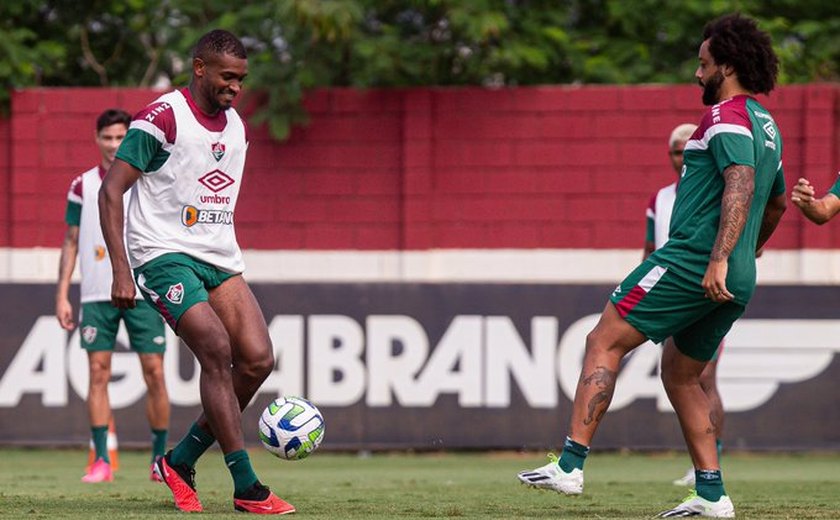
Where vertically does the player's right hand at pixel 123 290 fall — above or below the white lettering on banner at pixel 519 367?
above

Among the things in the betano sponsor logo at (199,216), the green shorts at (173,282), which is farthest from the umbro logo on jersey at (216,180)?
the green shorts at (173,282)

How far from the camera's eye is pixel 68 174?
15.1 metres

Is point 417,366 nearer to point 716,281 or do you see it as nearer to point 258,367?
point 258,367

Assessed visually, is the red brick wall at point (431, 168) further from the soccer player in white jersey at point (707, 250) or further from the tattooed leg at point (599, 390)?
the tattooed leg at point (599, 390)

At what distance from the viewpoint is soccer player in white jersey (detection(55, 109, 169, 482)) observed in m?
10.4

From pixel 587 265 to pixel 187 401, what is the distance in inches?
167

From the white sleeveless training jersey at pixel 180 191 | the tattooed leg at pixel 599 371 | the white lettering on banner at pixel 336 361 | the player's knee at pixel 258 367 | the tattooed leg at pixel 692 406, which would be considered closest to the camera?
the tattooed leg at pixel 599 371

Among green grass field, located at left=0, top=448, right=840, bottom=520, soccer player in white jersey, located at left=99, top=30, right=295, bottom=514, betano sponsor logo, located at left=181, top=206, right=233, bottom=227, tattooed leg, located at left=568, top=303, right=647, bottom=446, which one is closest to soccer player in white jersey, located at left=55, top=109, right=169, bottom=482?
green grass field, located at left=0, top=448, right=840, bottom=520

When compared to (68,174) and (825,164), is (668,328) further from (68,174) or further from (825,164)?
(68,174)

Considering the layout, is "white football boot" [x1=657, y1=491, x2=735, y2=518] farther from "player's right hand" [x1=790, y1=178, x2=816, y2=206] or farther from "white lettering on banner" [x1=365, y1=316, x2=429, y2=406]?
"white lettering on banner" [x1=365, y1=316, x2=429, y2=406]

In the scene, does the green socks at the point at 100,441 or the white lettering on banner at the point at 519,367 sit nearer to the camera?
the green socks at the point at 100,441

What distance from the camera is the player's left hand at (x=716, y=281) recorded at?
667 centimetres

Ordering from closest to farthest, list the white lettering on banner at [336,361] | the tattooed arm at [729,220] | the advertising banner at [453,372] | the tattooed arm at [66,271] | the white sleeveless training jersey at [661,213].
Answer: the tattooed arm at [729,220] < the white sleeveless training jersey at [661,213] < the tattooed arm at [66,271] < the advertising banner at [453,372] < the white lettering on banner at [336,361]

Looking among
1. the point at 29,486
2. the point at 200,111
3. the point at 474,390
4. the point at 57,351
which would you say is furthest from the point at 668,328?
the point at 57,351
